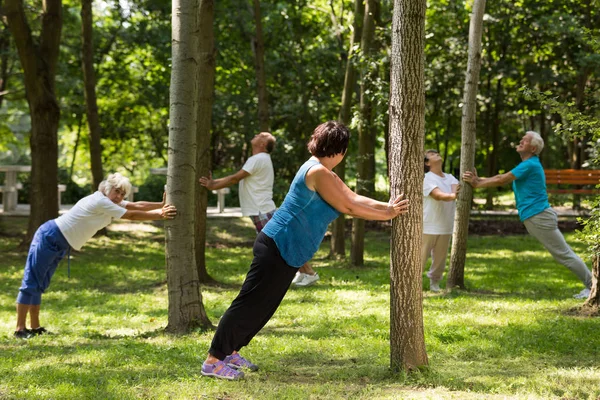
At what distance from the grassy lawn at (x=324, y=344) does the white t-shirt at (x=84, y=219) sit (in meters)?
1.08

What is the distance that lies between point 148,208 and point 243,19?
11216mm

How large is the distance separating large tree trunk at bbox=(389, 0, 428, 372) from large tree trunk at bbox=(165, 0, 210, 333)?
2.46 meters

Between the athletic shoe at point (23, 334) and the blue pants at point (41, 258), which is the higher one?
the blue pants at point (41, 258)

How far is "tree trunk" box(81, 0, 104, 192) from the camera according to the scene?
1638cm

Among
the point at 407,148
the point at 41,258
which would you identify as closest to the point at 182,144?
the point at 41,258

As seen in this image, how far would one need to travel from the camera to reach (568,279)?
1187 cm

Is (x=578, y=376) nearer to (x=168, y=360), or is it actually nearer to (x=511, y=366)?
(x=511, y=366)

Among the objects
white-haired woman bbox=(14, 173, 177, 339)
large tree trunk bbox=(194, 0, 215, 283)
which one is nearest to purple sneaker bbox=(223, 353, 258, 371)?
white-haired woman bbox=(14, 173, 177, 339)

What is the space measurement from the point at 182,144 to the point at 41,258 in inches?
83.2

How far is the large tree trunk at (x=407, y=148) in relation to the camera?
543 cm

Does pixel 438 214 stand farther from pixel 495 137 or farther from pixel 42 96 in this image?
pixel 495 137

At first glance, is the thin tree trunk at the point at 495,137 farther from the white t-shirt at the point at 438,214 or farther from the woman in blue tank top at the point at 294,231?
the woman in blue tank top at the point at 294,231

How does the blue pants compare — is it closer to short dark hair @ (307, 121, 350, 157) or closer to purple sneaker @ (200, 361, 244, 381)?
purple sneaker @ (200, 361, 244, 381)

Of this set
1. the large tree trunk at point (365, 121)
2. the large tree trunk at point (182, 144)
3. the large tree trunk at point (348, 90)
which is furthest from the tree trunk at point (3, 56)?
the large tree trunk at point (182, 144)
